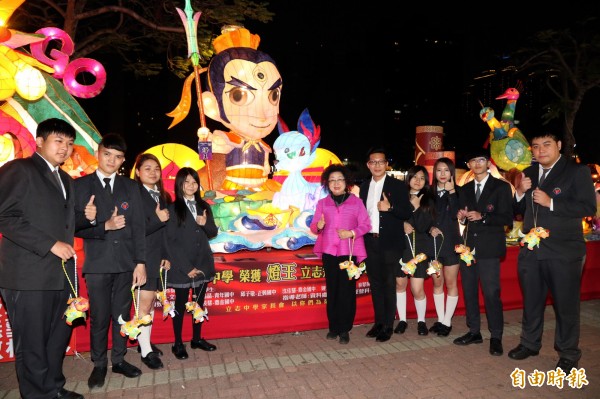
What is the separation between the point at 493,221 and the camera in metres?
3.96

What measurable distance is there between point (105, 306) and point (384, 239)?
8.89 feet

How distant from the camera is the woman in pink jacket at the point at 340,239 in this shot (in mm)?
4207

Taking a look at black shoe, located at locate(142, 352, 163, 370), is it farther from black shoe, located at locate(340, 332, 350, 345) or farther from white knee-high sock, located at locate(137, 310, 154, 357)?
black shoe, located at locate(340, 332, 350, 345)

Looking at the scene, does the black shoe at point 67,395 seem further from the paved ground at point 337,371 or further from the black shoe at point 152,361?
the black shoe at point 152,361

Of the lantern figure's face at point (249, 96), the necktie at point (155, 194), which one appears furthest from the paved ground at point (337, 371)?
the lantern figure's face at point (249, 96)

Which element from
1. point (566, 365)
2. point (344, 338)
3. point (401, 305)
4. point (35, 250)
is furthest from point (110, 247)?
point (566, 365)

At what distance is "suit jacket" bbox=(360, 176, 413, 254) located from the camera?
4.26 metres

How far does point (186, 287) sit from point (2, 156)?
2.62 meters

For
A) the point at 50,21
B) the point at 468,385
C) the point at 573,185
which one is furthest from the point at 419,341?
the point at 50,21

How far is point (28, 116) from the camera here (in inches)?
193

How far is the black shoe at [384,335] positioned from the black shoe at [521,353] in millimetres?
1142

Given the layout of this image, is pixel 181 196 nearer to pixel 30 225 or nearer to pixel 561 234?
pixel 30 225

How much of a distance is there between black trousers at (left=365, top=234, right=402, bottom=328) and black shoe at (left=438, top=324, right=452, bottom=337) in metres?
0.56

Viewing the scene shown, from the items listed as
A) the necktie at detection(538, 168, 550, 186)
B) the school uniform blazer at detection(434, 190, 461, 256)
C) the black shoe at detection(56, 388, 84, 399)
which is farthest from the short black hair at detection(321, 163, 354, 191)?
the black shoe at detection(56, 388, 84, 399)
